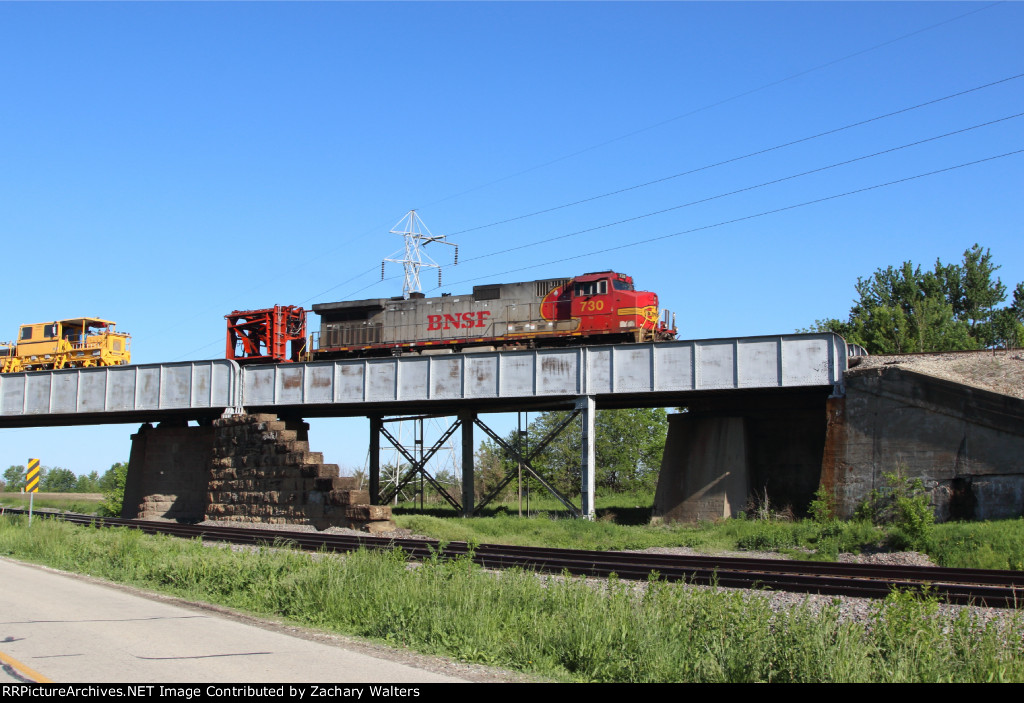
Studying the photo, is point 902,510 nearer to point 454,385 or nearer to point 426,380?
point 454,385

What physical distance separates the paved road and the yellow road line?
2cm

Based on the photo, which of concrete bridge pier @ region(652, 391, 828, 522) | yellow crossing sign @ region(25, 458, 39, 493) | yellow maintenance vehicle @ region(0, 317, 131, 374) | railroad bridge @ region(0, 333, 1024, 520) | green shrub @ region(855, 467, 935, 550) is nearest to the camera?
green shrub @ region(855, 467, 935, 550)

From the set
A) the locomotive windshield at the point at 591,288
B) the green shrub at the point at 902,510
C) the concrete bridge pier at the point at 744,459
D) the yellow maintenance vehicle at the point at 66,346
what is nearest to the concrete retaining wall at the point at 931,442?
the green shrub at the point at 902,510

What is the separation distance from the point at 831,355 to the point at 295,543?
54.2 ft

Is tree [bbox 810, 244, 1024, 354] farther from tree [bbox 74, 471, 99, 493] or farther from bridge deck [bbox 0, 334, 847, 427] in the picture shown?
tree [bbox 74, 471, 99, 493]

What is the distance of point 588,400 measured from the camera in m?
28.0

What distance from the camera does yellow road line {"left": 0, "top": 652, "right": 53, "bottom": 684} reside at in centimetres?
787

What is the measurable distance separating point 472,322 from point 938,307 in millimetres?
38121

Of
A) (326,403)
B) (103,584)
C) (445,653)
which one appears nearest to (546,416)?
(326,403)

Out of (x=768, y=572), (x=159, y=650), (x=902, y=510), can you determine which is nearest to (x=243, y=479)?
(x=768, y=572)

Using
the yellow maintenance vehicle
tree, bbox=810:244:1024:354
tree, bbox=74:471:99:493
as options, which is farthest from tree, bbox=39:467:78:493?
tree, bbox=810:244:1024:354

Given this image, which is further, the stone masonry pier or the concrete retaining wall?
the stone masonry pier

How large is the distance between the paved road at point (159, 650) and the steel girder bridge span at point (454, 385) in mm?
17343
